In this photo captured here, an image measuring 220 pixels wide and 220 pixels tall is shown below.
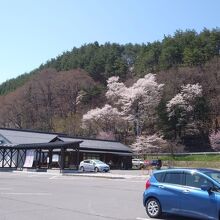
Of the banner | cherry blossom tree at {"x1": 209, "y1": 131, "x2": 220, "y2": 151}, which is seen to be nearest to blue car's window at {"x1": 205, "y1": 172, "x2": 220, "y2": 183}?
the banner

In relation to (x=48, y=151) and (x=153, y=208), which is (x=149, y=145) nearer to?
(x=48, y=151)

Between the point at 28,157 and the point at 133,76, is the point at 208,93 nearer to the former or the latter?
the point at 133,76

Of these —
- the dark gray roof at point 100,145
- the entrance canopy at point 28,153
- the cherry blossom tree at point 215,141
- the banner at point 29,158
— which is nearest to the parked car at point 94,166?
the entrance canopy at point 28,153

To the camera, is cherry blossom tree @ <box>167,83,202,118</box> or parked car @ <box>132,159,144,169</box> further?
cherry blossom tree @ <box>167,83,202,118</box>

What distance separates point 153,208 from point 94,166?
1317 inches

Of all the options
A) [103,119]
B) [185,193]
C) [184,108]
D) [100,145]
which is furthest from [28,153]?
[185,193]

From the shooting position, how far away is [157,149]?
6638 cm

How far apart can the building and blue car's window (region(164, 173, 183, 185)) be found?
98.1 ft

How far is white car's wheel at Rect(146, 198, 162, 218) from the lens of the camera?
11.2 meters

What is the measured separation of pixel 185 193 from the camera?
10469 millimetres

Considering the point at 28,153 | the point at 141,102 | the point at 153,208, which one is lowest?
the point at 153,208

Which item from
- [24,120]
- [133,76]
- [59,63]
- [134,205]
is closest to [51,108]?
[24,120]

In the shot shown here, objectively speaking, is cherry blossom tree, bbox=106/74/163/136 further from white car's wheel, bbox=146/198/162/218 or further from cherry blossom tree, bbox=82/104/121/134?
white car's wheel, bbox=146/198/162/218

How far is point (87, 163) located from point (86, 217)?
3472cm
